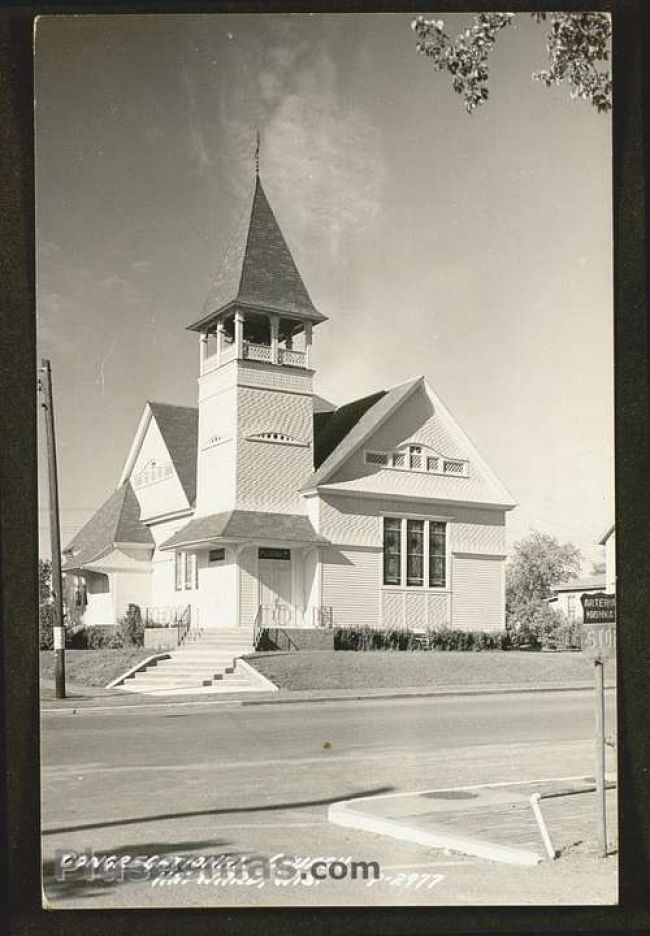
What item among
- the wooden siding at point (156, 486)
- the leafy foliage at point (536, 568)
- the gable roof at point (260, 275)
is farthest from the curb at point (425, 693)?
the gable roof at point (260, 275)

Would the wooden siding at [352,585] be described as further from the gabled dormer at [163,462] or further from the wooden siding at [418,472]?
the gabled dormer at [163,462]

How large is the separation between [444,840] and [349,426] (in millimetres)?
3008

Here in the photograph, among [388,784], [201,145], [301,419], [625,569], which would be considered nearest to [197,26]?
[201,145]

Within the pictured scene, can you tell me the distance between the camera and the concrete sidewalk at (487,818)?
7.07 metres

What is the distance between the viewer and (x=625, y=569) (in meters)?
7.18

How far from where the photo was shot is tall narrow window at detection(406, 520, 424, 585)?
9.07 metres

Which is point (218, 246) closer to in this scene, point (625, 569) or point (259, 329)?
point (259, 329)

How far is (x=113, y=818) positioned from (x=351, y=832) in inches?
58.8

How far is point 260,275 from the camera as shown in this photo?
8.34 metres

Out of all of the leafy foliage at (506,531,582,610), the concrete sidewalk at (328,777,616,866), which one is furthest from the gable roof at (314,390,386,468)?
the concrete sidewalk at (328,777,616,866)

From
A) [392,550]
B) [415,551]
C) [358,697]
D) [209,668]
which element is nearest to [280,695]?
[358,697]

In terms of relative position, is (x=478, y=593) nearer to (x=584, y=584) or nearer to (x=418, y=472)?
(x=418, y=472)

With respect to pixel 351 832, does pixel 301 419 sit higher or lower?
higher

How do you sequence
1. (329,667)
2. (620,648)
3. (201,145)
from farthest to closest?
(329,667)
(201,145)
(620,648)
